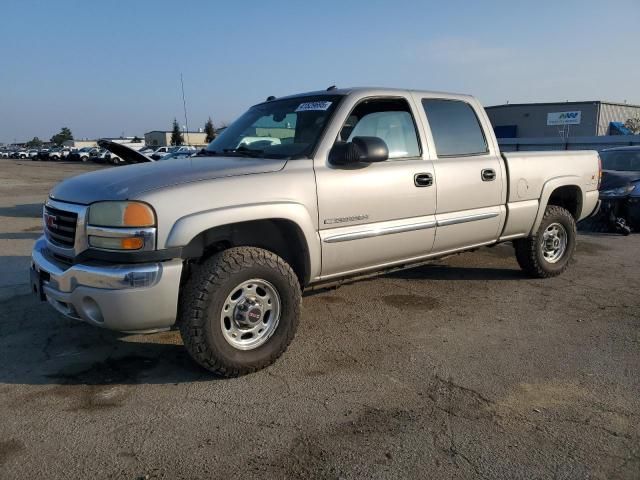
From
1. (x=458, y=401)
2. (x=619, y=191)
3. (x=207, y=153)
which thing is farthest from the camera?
(x=619, y=191)

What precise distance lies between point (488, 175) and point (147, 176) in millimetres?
3133

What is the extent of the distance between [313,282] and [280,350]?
0.59 meters

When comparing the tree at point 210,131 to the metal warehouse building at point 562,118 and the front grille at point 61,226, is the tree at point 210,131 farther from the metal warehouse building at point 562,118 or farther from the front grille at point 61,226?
the metal warehouse building at point 562,118

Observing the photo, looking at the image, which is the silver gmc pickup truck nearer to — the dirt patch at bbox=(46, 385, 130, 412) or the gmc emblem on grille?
the gmc emblem on grille

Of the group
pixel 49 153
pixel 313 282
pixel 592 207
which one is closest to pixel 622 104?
pixel 592 207

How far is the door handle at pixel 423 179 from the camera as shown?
434 centimetres

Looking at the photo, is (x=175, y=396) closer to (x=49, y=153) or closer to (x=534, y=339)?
(x=534, y=339)

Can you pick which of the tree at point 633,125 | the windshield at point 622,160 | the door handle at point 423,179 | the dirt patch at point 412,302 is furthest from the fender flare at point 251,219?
the tree at point 633,125

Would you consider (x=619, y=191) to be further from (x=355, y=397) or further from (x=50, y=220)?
(x=50, y=220)

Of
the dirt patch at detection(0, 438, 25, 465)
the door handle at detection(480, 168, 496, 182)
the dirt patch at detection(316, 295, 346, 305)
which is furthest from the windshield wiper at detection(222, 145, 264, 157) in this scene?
the dirt patch at detection(0, 438, 25, 465)

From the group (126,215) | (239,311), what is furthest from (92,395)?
(126,215)

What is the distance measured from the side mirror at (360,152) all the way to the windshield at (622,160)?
8.19m

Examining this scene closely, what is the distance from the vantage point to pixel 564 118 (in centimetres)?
5181

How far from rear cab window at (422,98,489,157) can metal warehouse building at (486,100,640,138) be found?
47222 mm
